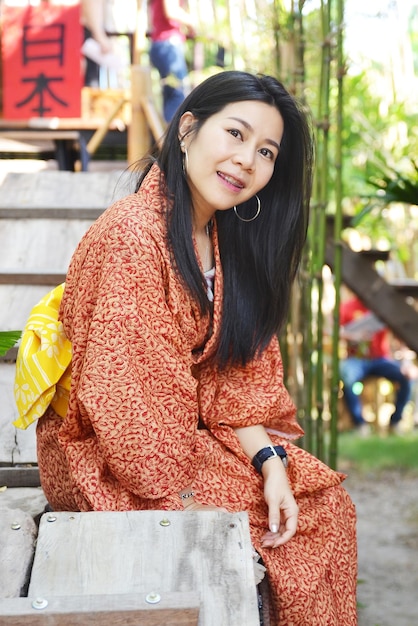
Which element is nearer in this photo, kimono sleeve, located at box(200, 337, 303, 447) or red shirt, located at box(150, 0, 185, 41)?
kimono sleeve, located at box(200, 337, 303, 447)

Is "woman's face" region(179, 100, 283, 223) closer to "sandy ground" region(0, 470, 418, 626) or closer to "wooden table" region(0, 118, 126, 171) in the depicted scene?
"sandy ground" region(0, 470, 418, 626)

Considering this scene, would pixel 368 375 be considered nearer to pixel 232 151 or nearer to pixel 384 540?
pixel 384 540

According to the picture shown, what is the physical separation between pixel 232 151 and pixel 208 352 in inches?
17.6

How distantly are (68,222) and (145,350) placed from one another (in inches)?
70.4

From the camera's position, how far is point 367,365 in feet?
26.9

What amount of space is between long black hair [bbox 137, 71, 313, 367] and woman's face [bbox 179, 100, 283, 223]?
1.0 inches

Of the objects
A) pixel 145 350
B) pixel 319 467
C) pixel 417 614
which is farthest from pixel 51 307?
pixel 417 614

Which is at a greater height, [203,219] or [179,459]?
[203,219]

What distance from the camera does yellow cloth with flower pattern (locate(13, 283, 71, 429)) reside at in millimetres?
1868

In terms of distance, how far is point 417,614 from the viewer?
11.1 feet

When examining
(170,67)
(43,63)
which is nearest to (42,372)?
(43,63)

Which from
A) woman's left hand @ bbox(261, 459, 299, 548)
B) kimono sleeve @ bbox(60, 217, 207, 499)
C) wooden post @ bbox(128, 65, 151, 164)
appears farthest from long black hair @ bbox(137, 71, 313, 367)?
wooden post @ bbox(128, 65, 151, 164)

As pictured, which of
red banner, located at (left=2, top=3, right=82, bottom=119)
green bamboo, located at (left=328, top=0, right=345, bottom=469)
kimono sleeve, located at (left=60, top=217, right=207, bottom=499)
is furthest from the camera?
red banner, located at (left=2, top=3, right=82, bottom=119)

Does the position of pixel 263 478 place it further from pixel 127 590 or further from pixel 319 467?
pixel 127 590
